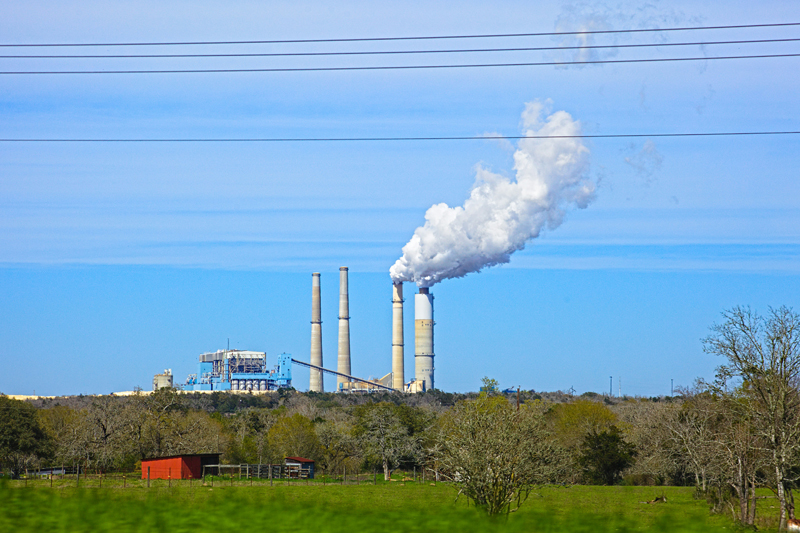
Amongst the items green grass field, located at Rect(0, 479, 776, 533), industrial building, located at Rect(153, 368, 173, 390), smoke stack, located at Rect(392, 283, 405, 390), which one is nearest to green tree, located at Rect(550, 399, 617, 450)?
smoke stack, located at Rect(392, 283, 405, 390)

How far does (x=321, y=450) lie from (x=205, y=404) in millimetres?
41408

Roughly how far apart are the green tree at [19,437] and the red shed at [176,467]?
8044mm

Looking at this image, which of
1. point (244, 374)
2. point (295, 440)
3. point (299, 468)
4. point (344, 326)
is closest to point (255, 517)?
point (299, 468)

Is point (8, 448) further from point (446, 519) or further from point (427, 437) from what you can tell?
point (446, 519)

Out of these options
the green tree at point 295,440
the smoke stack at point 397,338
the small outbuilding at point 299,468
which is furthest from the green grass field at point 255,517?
the smoke stack at point 397,338

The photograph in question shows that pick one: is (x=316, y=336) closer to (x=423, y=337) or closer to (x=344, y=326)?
(x=344, y=326)

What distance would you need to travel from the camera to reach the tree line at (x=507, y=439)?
23.5 meters

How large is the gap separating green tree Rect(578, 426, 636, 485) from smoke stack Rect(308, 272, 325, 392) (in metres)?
61.1

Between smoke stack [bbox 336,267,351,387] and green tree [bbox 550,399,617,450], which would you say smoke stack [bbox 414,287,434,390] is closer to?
smoke stack [bbox 336,267,351,387]

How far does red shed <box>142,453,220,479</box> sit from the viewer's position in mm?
45125

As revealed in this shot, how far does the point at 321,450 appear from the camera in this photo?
62094 mm

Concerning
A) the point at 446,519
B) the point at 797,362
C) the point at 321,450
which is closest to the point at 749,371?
the point at 797,362

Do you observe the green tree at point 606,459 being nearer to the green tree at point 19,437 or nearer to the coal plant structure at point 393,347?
the green tree at point 19,437

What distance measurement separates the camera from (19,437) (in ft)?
Answer: 165
